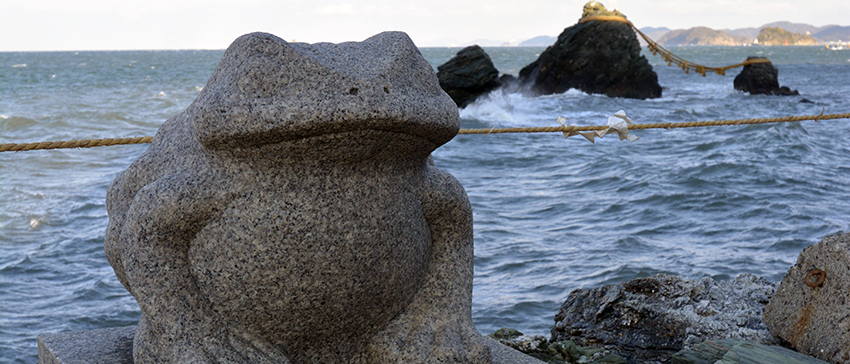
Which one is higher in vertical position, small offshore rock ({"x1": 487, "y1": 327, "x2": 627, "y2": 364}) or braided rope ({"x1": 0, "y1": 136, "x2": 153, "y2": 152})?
braided rope ({"x1": 0, "y1": 136, "x2": 153, "y2": 152})

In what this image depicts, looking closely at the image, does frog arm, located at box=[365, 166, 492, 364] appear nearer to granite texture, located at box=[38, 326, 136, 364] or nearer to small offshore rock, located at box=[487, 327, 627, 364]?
granite texture, located at box=[38, 326, 136, 364]

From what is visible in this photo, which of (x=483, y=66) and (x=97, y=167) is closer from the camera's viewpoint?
(x=97, y=167)

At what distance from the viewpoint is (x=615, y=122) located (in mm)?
3215

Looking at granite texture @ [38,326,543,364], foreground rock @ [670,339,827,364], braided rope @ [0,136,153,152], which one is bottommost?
foreground rock @ [670,339,827,364]

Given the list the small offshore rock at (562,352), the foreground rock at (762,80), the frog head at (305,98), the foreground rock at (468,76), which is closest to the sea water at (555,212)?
the small offshore rock at (562,352)

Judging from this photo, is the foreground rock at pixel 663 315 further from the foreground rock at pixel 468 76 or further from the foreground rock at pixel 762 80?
the foreground rock at pixel 762 80

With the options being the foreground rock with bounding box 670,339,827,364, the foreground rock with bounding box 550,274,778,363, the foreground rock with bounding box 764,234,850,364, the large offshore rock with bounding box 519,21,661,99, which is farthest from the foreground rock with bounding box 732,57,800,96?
the foreground rock with bounding box 670,339,827,364

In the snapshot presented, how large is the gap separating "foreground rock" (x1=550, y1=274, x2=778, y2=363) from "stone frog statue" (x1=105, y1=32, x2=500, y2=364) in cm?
219

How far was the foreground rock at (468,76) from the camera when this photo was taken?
848 inches

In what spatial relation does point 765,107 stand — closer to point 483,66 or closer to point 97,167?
point 483,66

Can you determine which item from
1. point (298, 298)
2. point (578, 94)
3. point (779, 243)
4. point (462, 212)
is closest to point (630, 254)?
point (779, 243)

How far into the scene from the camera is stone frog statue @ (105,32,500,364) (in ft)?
5.56

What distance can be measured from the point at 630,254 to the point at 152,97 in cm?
2130

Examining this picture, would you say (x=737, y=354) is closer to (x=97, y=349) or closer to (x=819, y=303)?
(x=819, y=303)
